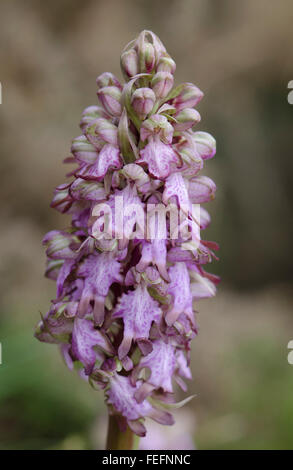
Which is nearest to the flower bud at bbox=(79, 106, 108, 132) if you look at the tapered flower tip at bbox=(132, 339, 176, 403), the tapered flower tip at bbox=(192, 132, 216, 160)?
the tapered flower tip at bbox=(192, 132, 216, 160)

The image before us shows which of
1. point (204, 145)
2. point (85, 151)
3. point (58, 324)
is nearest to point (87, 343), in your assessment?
point (58, 324)

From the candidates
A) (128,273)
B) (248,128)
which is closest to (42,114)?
(248,128)

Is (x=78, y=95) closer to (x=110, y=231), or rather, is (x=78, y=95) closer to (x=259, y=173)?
(x=259, y=173)

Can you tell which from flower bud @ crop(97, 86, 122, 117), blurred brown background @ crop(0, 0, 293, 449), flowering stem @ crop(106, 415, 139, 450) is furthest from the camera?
blurred brown background @ crop(0, 0, 293, 449)

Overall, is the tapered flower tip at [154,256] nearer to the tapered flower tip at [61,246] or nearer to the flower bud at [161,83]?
the tapered flower tip at [61,246]

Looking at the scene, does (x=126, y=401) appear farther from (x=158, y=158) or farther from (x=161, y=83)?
(x=161, y=83)

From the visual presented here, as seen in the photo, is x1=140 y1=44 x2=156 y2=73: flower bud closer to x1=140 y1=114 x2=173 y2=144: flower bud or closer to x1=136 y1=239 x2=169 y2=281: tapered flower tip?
x1=140 y1=114 x2=173 y2=144: flower bud
